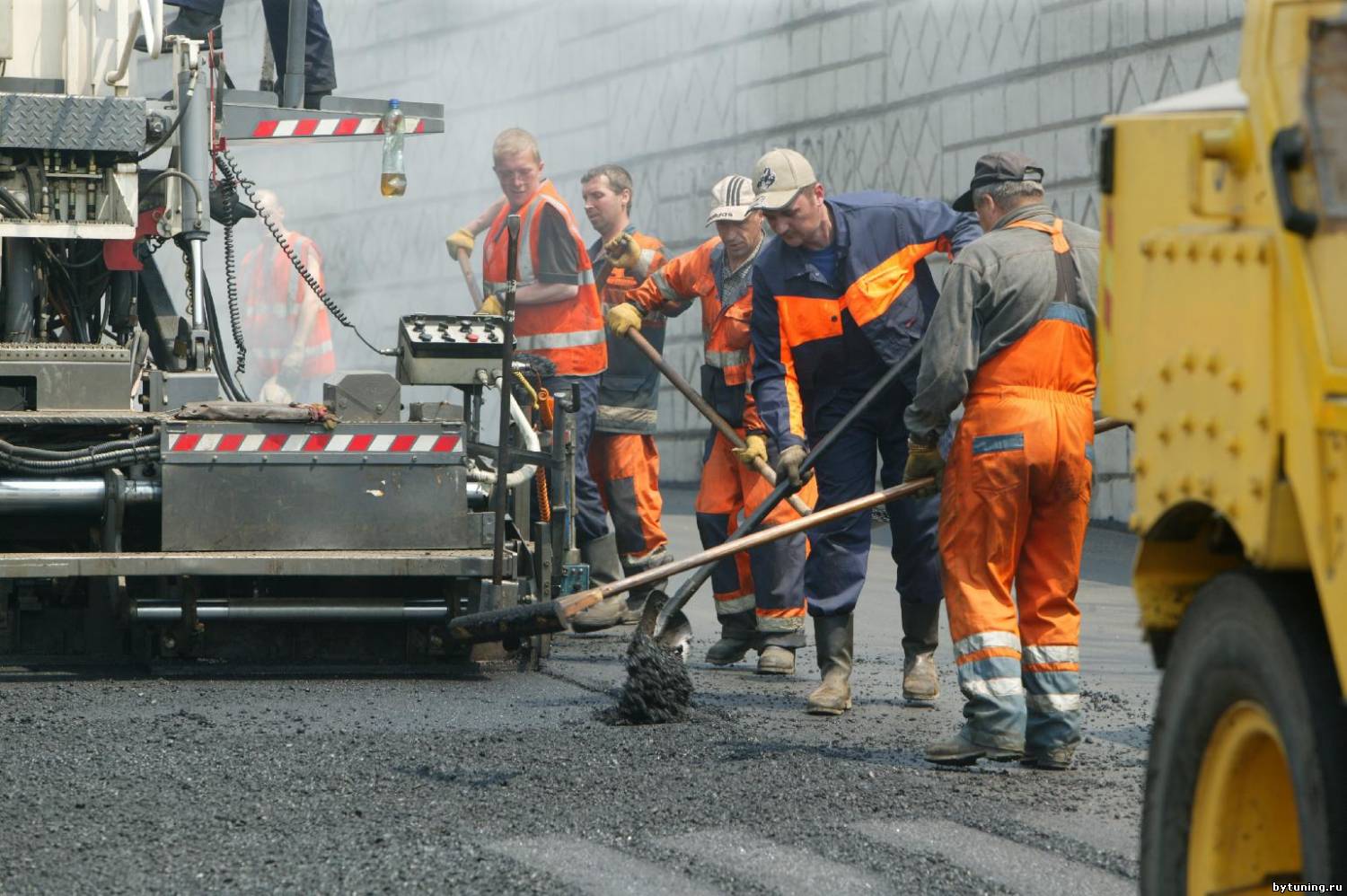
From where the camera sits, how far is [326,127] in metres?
7.79

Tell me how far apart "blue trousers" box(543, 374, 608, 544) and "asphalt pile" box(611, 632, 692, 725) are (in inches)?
108

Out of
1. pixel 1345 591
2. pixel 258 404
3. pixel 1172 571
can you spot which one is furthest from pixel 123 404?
pixel 1345 591

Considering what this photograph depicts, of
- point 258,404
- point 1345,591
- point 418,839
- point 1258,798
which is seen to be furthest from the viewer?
point 258,404

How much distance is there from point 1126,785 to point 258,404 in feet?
10.1

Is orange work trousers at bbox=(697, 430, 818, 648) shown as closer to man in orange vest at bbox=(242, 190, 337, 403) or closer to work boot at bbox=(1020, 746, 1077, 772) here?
work boot at bbox=(1020, 746, 1077, 772)

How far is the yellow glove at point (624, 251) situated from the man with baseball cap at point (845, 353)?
2079 millimetres

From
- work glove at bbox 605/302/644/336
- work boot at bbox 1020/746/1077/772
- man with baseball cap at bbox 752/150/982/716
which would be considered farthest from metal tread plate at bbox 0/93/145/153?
work boot at bbox 1020/746/1077/772

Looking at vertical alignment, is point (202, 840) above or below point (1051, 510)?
below

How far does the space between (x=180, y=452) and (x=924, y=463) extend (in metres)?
2.39

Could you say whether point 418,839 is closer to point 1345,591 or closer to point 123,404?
point 1345,591

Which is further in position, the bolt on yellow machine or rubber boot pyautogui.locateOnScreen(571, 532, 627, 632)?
rubber boot pyautogui.locateOnScreen(571, 532, 627, 632)

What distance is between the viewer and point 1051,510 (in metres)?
5.19

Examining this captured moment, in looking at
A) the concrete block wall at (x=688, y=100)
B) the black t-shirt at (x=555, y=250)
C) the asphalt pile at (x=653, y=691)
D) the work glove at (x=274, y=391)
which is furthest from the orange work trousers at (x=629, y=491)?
the concrete block wall at (x=688, y=100)

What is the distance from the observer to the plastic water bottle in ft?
25.0
